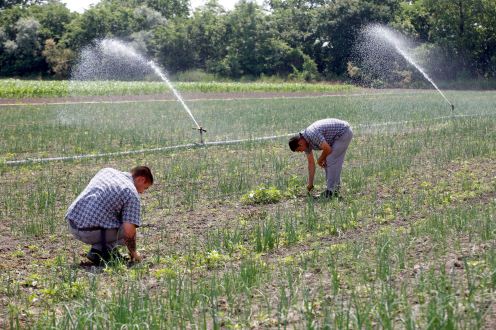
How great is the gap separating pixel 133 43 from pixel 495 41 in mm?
26369

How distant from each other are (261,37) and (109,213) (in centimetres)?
5272

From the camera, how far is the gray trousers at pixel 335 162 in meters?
9.34

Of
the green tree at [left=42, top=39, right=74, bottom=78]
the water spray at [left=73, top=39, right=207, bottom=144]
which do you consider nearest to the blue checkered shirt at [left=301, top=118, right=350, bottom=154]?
the water spray at [left=73, top=39, right=207, bottom=144]

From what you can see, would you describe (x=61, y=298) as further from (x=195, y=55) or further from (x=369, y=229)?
(x=195, y=55)

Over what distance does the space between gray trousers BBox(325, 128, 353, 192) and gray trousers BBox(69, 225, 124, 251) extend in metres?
3.61

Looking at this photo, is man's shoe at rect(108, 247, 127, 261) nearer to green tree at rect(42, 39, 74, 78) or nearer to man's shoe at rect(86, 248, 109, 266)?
man's shoe at rect(86, 248, 109, 266)

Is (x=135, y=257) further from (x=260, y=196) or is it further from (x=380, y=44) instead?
(x=380, y=44)

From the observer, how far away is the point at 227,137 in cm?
1644

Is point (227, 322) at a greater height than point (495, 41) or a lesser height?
lesser

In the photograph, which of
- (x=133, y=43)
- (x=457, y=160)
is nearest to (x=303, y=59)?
(x=133, y=43)

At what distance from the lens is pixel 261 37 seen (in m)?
58.0

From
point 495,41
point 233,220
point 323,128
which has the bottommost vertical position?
point 233,220

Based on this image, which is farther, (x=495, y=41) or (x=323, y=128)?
(x=495, y=41)

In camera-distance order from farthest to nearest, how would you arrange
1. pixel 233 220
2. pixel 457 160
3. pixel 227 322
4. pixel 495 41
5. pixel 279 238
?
pixel 495 41, pixel 457 160, pixel 233 220, pixel 279 238, pixel 227 322
